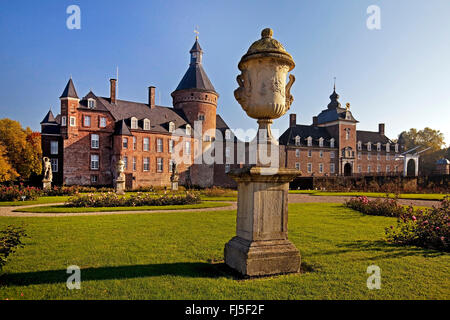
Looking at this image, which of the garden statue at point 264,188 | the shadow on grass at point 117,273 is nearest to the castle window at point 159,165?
the shadow on grass at point 117,273

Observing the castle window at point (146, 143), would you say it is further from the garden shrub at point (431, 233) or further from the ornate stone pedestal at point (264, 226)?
the ornate stone pedestal at point (264, 226)

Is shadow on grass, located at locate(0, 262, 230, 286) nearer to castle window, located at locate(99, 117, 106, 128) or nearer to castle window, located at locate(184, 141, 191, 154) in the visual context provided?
castle window, located at locate(99, 117, 106, 128)

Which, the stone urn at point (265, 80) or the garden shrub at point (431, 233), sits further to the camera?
the garden shrub at point (431, 233)

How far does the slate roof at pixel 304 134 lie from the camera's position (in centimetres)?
5338

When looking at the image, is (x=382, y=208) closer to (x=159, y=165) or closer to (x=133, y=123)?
(x=159, y=165)

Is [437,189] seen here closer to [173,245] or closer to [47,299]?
[173,245]

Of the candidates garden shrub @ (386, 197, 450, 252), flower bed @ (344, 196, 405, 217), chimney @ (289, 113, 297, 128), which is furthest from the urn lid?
chimney @ (289, 113, 297, 128)

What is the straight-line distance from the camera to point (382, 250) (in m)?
6.79

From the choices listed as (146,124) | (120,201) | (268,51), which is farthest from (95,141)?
(268,51)

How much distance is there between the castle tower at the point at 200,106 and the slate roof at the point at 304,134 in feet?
49.6

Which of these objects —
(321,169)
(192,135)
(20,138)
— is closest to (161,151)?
(192,135)

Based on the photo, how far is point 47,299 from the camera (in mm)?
4035

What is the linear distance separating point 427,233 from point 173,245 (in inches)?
234

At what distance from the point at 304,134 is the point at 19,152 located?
4217cm
